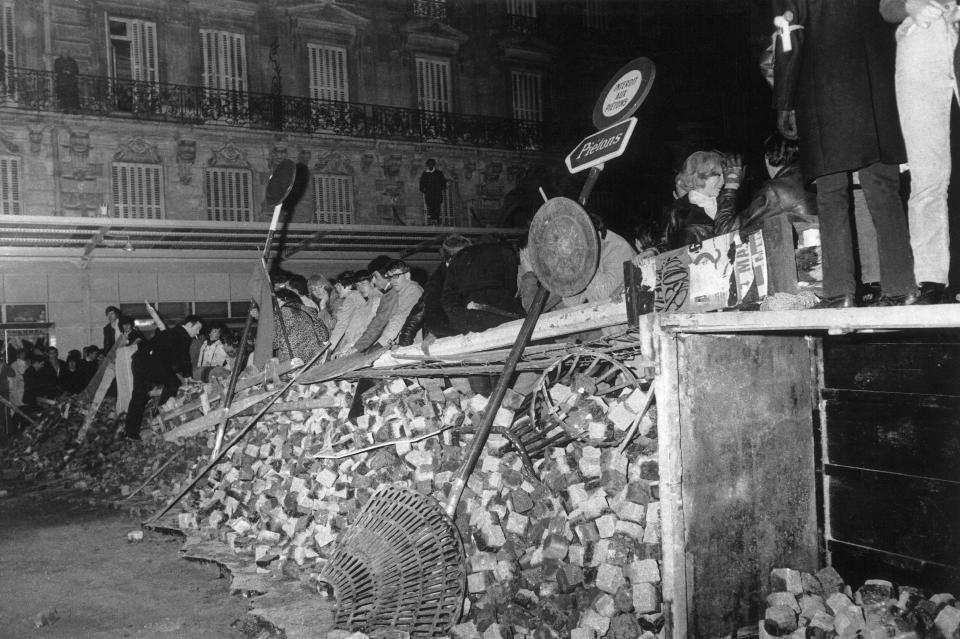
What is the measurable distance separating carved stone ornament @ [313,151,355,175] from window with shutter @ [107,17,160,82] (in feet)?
15.7

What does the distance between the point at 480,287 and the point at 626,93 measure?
214 centimetres

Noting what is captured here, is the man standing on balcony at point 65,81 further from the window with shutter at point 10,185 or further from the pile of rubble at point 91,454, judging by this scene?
the pile of rubble at point 91,454

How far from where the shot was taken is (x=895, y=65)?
324 cm

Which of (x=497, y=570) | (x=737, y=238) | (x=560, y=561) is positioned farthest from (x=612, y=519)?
(x=737, y=238)

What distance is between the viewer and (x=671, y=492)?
3543 millimetres

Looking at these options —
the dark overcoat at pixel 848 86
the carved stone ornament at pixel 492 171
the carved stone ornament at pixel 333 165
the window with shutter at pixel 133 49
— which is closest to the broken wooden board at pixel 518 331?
the dark overcoat at pixel 848 86

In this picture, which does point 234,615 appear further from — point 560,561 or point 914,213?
point 914,213

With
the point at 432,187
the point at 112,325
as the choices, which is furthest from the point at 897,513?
the point at 432,187

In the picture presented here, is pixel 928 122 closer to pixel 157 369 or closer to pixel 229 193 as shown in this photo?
pixel 157 369

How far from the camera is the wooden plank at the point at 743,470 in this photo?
3611 millimetres

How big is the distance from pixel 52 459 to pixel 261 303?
542 cm

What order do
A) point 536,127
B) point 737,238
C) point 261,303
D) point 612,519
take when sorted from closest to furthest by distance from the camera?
point 737,238
point 612,519
point 261,303
point 536,127

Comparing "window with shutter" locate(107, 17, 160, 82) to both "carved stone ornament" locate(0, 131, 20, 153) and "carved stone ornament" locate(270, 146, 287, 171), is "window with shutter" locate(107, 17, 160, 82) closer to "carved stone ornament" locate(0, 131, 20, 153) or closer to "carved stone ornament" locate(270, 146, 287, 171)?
"carved stone ornament" locate(0, 131, 20, 153)

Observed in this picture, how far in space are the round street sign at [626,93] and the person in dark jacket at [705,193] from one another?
0.58 m
